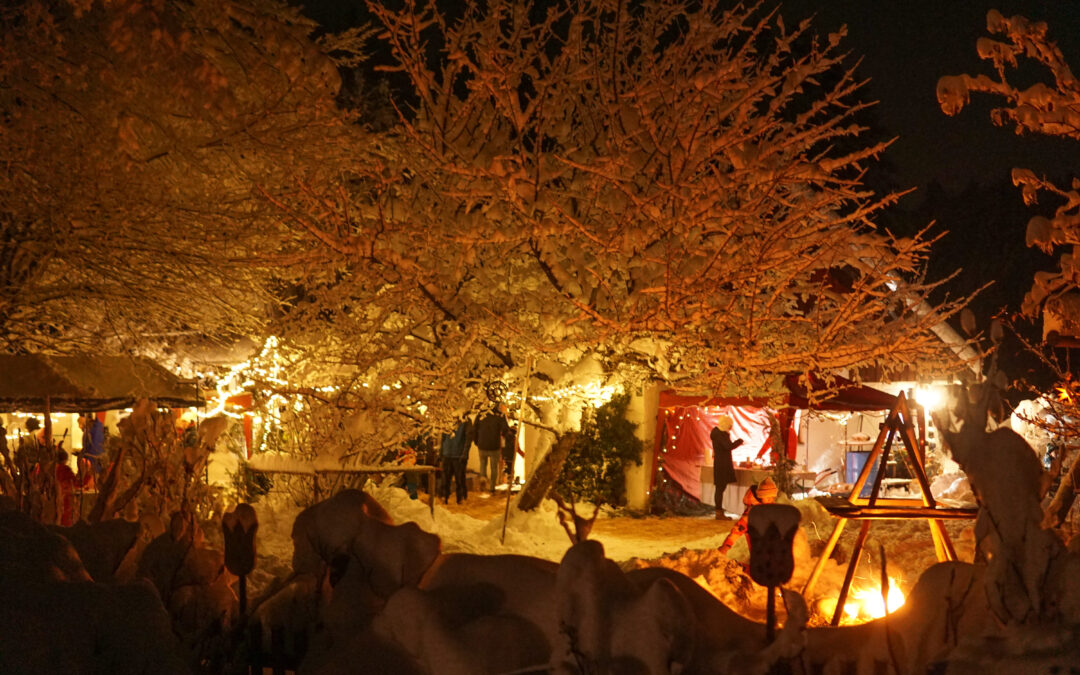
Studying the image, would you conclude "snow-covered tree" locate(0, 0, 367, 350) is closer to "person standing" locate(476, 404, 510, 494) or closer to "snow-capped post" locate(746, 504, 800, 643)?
"person standing" locate(476, 404, 510, 494)

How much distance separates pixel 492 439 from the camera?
17844mm

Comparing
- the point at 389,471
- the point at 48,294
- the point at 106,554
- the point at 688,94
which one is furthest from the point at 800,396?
the point at 106,554

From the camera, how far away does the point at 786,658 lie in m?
2.36

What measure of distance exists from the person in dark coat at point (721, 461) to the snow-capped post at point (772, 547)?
1345 cm

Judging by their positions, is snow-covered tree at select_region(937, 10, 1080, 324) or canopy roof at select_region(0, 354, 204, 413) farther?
canopy roof at select_region(0, 354, 204, 413)

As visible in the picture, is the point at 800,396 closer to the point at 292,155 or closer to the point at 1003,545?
the point at 292,155

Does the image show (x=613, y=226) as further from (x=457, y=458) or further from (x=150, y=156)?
(x=457, y=458)

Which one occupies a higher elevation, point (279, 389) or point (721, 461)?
point (279, 389)

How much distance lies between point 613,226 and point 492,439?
7929 millimetres

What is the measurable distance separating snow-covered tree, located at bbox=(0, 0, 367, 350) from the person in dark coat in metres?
7.98

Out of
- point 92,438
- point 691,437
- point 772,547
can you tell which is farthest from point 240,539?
point 691,437

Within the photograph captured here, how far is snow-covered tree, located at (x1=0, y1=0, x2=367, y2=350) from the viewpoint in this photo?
9492 mm

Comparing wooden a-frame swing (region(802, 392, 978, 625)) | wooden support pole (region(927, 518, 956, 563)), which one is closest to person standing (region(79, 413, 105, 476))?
wooden a-frame swing (region(802, 392, 978, 625))

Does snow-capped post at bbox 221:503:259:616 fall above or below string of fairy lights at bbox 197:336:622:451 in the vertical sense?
below
